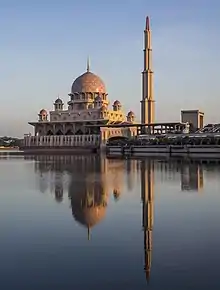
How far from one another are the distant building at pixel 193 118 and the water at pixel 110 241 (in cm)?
5770

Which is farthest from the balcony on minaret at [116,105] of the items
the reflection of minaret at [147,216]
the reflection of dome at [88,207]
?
the reflection of dome at [88,207]

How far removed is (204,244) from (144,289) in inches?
94.1

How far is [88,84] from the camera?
75188mm

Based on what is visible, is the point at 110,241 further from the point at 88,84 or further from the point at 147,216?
the point at 88,84

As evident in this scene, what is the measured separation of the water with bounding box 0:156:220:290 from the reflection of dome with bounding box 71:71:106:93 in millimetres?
62457

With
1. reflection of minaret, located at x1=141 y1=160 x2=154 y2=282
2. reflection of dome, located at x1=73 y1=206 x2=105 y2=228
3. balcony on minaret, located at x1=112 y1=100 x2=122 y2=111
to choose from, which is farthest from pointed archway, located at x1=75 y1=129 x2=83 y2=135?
reflection of dome, located at x1=73 y1=206 x2=105 y2=228

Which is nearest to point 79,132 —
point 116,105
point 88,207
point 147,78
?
point 116,105

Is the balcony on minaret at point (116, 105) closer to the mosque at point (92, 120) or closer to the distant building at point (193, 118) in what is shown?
the mosque at point (92, 120)

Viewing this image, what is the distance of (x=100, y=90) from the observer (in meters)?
76.2

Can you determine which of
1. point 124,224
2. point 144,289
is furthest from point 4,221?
point 144,289

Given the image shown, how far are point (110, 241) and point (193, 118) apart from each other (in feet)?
214

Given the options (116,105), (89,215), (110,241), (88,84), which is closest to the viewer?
(110,241)

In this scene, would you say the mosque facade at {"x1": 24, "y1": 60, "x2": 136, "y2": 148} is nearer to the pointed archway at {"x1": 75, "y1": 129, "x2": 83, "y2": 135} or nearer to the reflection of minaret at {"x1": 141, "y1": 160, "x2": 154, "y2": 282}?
the pointed archway at {"x1": 75, "y1": 129, "x2": 83, "y2": 135}

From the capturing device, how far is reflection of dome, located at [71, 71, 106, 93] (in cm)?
7519
